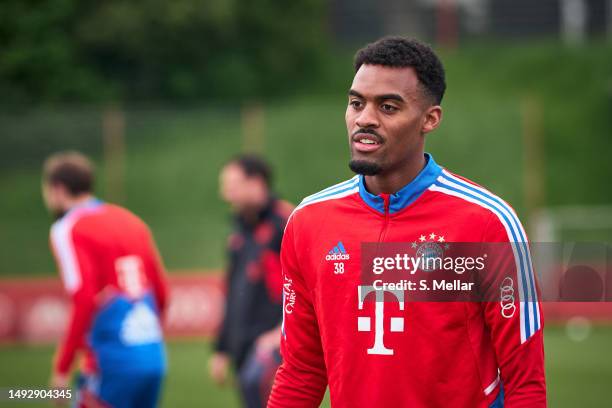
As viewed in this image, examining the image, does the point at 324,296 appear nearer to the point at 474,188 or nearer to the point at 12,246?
the point at 474,188

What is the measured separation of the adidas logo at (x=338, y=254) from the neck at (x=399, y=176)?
0.23 metres

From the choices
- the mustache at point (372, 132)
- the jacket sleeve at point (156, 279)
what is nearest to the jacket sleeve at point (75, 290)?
the jacket sleeve at point (156, 279)

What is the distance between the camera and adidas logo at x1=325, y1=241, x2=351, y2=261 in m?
3.46

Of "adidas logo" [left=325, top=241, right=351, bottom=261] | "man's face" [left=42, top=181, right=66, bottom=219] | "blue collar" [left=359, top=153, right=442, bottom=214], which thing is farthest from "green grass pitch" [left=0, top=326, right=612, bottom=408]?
"blue collar" [left=359, top=153, right=442, bottom=214]

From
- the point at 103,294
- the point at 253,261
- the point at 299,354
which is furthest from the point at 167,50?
the point at 299,354

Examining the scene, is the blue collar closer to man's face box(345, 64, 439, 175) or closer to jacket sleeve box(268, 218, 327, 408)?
man's face box(345, 64, 439, 175)

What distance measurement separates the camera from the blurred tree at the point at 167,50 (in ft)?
66.5

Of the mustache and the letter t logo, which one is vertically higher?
the mustache

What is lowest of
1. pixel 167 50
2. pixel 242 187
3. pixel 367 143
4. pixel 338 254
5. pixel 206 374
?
pixel 206 374

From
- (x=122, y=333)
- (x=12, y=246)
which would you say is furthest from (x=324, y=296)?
(x=12, y=246)

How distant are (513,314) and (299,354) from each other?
802 millimetres

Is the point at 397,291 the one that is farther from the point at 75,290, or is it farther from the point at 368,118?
the point at 75,290

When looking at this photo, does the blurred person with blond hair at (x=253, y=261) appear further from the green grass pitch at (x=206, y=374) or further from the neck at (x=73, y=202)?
the green grass pitch at (x=206, y=374)

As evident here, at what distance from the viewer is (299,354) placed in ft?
11.7
